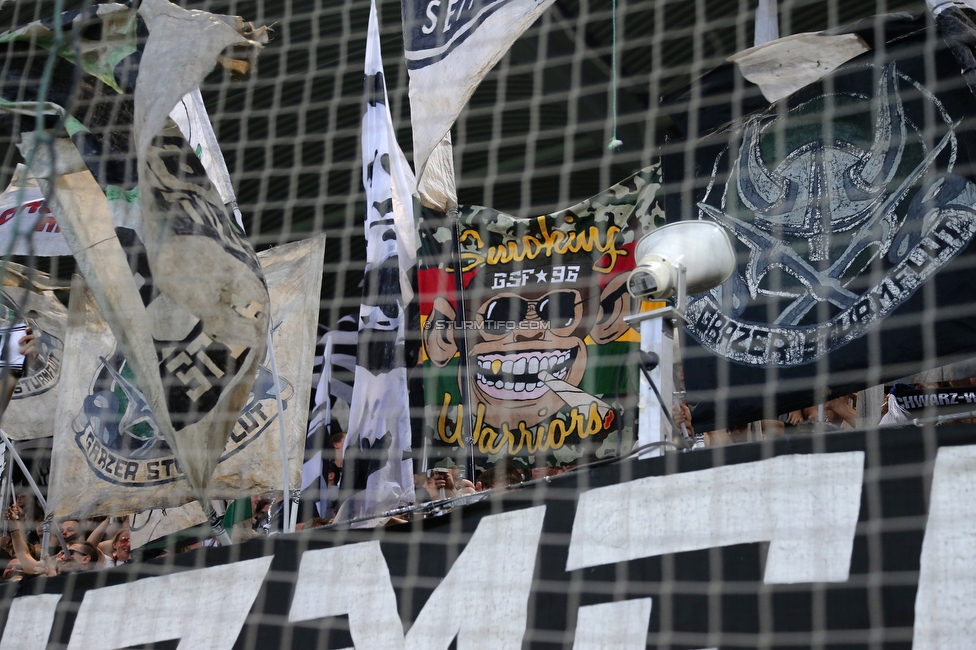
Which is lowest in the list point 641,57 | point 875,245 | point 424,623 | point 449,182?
point 424,623

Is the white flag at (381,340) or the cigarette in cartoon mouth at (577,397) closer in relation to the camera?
the white flag at (381,340)

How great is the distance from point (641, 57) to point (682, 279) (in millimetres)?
3952

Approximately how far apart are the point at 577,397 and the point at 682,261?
1888 millimetres

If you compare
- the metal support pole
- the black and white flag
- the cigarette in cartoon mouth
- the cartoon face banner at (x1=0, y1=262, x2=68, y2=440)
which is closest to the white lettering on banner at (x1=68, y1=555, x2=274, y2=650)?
the black and white flag

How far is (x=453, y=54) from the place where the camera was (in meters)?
3.06

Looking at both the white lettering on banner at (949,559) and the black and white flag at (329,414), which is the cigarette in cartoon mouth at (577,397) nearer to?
the black and white flag at (329,414)

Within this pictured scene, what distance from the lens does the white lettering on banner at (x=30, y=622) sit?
9.58 feet

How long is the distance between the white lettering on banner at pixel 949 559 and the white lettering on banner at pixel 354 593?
1.20 meters

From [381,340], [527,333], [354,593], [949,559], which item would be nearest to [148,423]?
[381,340]

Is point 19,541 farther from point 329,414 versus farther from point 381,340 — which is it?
point 381,340

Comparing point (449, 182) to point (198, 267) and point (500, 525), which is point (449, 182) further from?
point (500, 525)

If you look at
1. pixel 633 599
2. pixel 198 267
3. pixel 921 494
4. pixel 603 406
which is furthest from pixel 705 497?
pixel 603 406

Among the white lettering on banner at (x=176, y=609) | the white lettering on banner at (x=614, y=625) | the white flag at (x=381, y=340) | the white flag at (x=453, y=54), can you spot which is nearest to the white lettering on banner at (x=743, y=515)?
the white lettering on banner at (x=614, y=625)

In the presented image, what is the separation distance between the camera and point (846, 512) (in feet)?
6.86
